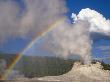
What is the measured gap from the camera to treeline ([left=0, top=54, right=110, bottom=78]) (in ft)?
376

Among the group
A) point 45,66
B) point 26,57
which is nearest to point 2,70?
point 45,66

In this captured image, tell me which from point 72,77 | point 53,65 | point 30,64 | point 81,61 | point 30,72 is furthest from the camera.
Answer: point 53,65

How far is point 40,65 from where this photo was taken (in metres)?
125

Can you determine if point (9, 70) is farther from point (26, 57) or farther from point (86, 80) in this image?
point (26, 57)

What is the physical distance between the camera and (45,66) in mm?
127875

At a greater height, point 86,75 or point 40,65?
point 40,65

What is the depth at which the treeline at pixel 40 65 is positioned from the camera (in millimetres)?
114500

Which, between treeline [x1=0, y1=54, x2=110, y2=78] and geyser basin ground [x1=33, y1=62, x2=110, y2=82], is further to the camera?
treeline [x1=0, y1=54, x2=110, y2=78]

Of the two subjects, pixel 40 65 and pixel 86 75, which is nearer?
pixel 86 75

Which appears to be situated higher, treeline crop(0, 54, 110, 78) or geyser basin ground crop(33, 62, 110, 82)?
treeline crop(0, 54, 110, 78)

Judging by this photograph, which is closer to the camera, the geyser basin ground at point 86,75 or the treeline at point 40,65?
the geyser basin ground at point 86,75

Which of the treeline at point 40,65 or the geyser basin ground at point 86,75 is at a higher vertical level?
the treeline at point 40,65

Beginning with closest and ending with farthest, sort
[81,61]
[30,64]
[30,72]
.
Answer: [81,61] < [30,72] < [30,64]

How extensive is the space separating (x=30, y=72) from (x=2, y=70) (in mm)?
24288
